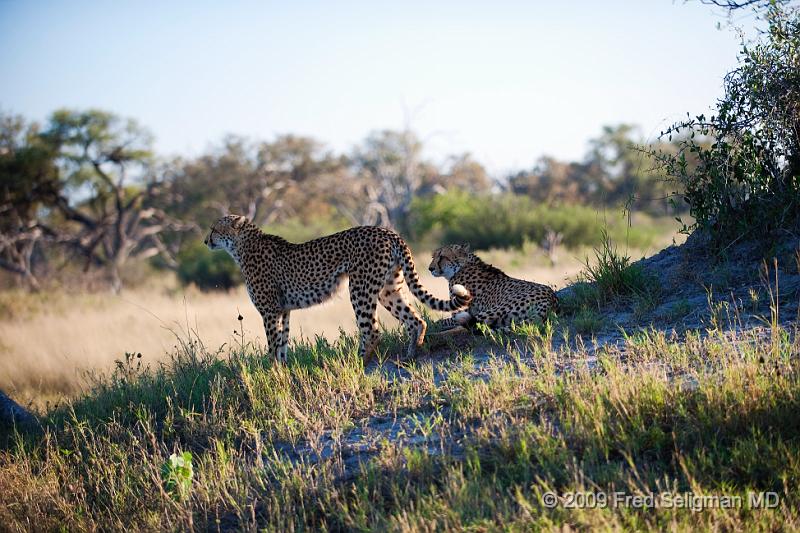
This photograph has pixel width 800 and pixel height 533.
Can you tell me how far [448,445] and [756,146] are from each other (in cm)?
391

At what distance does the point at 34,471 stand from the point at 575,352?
3618mm

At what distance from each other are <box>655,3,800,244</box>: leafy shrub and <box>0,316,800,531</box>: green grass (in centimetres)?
177

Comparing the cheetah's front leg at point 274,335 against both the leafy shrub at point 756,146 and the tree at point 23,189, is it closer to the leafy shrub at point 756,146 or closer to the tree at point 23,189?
the leafy shrub at point 756,146

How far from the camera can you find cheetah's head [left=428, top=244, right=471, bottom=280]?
7160 millimetres

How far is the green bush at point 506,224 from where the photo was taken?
936 inches

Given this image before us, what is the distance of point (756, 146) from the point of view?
6.32 m

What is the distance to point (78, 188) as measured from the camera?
25.8 m

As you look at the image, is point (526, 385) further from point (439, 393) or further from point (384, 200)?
point (384, 200)

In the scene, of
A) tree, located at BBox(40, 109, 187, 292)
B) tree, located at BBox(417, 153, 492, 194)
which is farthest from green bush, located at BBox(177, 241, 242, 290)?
tree, located at BBox(417, 153, 492, 194)

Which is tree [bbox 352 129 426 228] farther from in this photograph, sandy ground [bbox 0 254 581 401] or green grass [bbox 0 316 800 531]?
green grass [bbox 0 316 800 531]

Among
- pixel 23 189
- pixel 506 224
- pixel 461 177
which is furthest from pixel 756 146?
pixel 461 177

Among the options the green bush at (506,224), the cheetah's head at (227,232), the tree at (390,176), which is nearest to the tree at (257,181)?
the tree at (390,176)

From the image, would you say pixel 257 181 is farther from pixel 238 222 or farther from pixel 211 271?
pixel 238 222

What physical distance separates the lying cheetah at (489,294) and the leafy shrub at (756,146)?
158 cm
